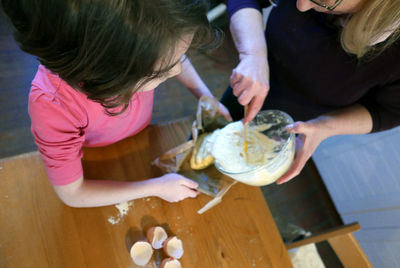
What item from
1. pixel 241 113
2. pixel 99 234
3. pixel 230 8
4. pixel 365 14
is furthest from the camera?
pixel 241 113

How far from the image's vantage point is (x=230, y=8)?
968 millimetres

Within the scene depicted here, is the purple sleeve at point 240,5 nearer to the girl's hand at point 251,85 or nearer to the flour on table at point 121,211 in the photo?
the girl's hand at point 251,85

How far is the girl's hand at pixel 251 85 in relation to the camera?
30.4 inches

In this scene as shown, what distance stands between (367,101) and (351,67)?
16 cm

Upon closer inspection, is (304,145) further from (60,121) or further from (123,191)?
(60,121)

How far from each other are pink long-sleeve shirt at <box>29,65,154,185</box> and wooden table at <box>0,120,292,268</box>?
139mm

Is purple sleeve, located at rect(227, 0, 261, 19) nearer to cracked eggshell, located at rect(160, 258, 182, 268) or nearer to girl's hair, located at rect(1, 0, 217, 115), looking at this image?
girl's hair, located at rect(1, 0, 217, 115)

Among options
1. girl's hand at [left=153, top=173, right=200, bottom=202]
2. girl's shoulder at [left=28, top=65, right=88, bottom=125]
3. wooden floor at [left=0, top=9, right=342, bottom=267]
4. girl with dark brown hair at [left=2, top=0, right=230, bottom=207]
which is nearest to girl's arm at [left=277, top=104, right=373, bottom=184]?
girl's hand at [left=153, top=173, right=200, bottom=202]

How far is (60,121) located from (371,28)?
726 millimetres

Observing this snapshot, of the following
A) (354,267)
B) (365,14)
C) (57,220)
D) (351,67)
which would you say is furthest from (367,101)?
(57,220)

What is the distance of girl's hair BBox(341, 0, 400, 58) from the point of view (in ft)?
1.92

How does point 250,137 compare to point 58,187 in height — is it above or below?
above

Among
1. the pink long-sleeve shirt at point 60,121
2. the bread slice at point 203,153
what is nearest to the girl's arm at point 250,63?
the bread slice at point 203,153

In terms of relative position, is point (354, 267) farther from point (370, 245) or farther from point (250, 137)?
point (370, 245)
